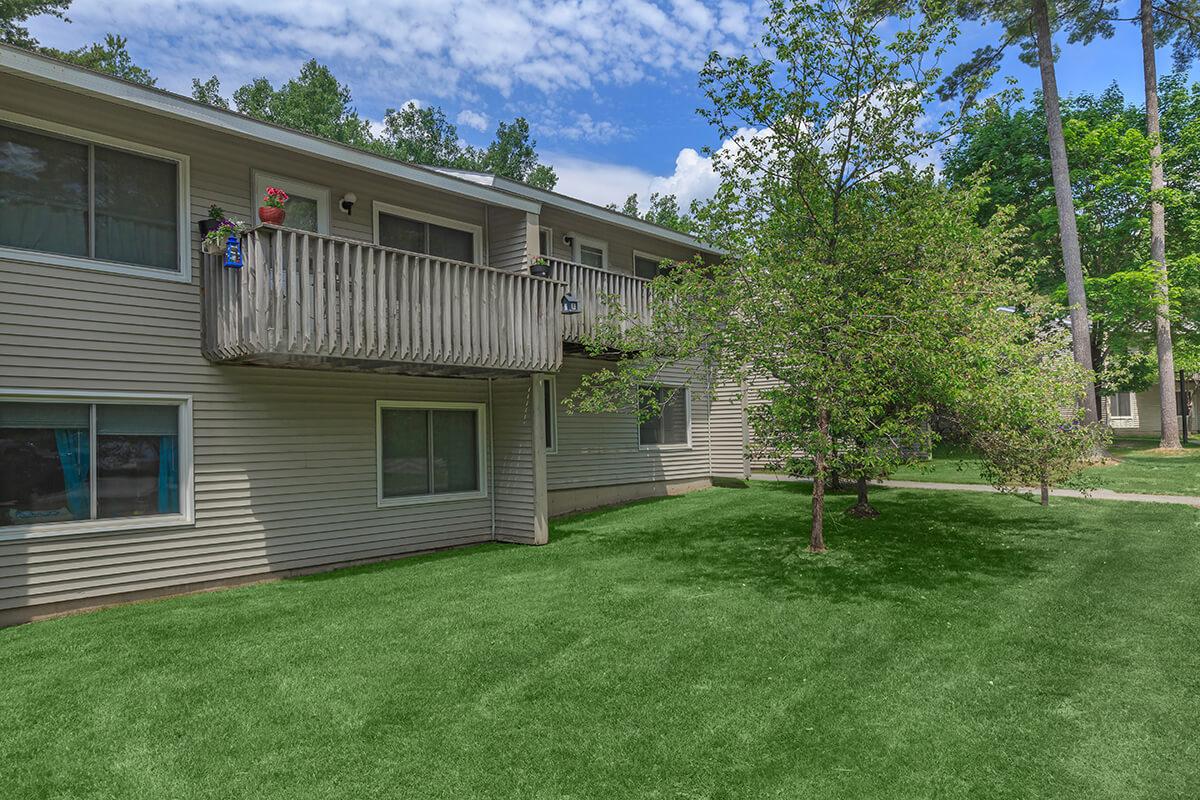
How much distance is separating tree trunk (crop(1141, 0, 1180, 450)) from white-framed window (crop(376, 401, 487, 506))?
20553mm

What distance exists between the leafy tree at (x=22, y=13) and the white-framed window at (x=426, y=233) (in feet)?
69.6

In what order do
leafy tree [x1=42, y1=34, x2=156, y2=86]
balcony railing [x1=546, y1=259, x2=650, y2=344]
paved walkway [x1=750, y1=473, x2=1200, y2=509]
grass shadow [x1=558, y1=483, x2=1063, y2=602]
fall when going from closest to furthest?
grass shadow [x1=558, y1=483, x2=1063, y2=602] < balcony railing [x1=546, y1=259, x2=650, y2=344] < paved walkway [x1=750, y1=473, x2=1200, y2=509] < leafy tree [x1=42, y1=34, x2=156, y2=86]

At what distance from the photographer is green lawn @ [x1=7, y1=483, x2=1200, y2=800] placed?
3.81m

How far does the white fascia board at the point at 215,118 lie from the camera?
6504mm

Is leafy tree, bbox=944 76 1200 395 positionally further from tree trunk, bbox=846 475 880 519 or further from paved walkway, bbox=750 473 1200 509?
tree trunk, bbox=846 475 880 519

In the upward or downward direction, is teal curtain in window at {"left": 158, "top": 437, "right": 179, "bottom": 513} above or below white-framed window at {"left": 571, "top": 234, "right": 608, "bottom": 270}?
below

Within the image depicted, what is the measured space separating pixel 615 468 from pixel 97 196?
9529 mm

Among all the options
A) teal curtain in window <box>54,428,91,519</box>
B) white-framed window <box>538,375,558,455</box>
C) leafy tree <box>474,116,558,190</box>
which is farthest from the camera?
leafy tree <box>474,116,558,190</box>

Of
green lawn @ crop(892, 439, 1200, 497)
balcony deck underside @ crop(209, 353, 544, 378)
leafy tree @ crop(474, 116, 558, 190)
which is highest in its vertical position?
leafy tree @ crop(474, 116, 558, 190)

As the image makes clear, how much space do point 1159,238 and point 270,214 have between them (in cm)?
2432

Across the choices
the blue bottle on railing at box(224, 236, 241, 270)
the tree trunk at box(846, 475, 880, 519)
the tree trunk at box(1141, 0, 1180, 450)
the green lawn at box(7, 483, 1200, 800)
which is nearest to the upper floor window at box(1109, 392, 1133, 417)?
the tree trunk at box(1141, 0, 1180, 450)

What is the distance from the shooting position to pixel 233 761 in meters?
3.99

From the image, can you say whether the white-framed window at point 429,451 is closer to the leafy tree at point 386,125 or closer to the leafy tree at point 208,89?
the leafy tree at point 386,125

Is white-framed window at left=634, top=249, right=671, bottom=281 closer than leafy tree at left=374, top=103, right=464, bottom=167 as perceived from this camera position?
Yes
